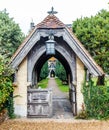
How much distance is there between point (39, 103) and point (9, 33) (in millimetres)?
19913

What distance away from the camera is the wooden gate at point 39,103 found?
1708cm

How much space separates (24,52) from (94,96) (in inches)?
161

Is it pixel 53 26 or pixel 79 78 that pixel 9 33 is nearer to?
pixel 53 26

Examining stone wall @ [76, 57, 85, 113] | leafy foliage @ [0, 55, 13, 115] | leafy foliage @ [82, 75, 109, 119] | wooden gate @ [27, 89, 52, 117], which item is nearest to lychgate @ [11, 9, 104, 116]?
stone wall @ [76, 57, 85, 113]

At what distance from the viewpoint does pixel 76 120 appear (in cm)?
1606

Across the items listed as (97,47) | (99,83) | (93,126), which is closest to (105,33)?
(97,47)

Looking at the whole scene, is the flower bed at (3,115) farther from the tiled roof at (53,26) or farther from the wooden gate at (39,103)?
the tiled roof at (53,26)

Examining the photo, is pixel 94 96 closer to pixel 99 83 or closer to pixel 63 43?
pixel 99 83

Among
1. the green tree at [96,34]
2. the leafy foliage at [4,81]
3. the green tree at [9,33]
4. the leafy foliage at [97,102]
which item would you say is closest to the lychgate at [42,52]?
the leafy foliage at [97,102]

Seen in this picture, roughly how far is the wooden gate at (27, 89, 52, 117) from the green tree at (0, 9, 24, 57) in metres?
17.8

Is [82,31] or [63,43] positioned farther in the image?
[82,31]

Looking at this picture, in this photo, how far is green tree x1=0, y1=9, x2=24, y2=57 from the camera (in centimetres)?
3494

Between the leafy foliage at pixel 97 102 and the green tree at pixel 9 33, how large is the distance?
19.2m

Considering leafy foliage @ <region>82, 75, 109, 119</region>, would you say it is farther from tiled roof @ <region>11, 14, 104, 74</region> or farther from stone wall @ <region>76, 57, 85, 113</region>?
tiled roof @ <region>11, 14, 104, 74</region>
